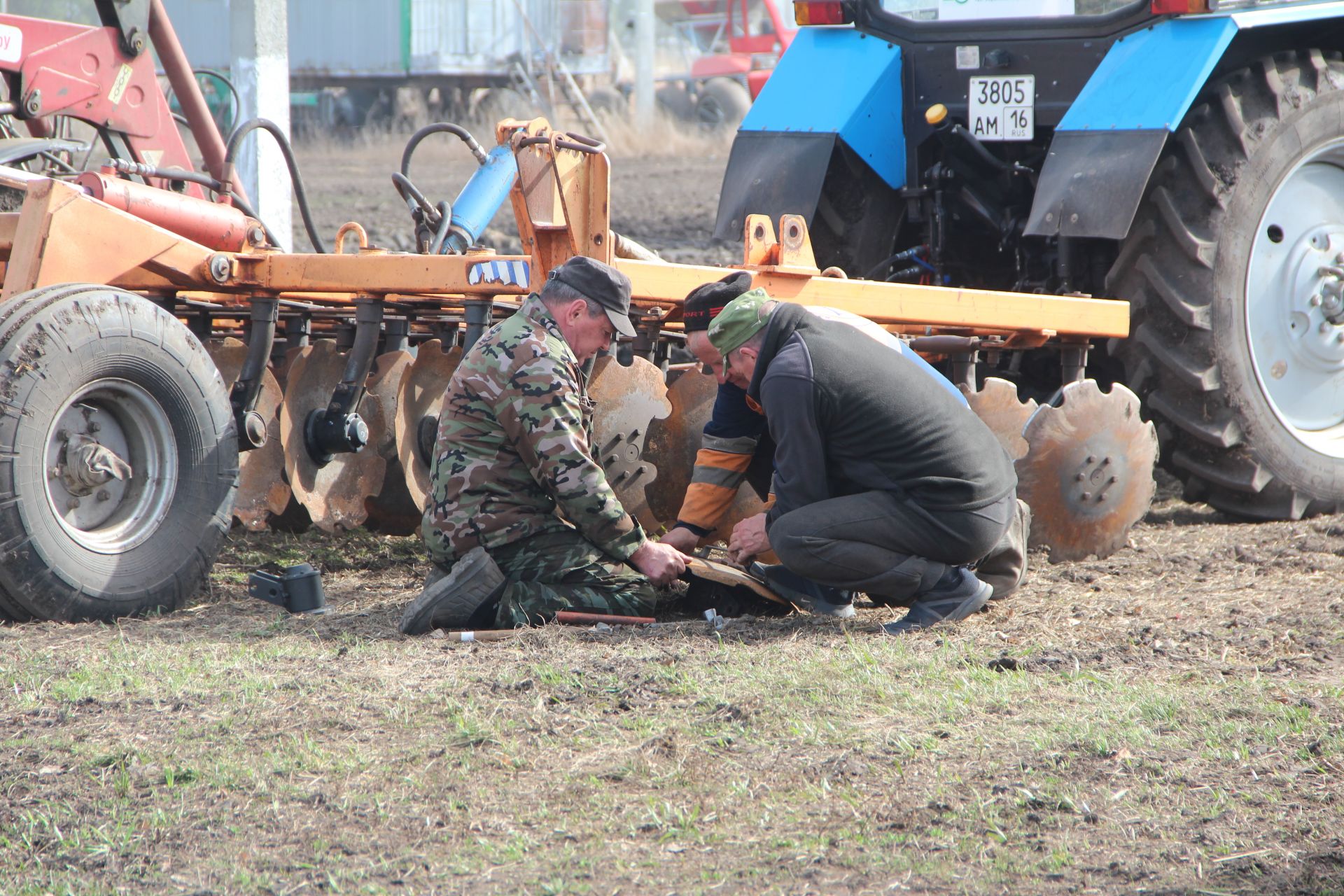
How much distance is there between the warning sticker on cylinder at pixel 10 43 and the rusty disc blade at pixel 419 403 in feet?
6.98

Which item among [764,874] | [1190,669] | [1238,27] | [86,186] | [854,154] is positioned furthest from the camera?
[854,154]

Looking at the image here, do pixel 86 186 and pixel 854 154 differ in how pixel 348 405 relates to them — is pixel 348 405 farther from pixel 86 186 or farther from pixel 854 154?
pixel 854 154

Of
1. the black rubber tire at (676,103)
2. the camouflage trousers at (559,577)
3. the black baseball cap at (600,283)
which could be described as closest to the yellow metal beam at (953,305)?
the black baseball cap at (600,283)

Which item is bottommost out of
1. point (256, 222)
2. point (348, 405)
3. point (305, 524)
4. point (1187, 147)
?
point (305, 524)

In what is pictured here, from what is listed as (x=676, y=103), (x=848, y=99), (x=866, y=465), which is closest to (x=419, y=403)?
(x=866, y=465)

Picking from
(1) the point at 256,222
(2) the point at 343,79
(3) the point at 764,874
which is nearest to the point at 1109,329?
(1) the point at 256,222

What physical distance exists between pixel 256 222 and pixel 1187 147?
3.22 m

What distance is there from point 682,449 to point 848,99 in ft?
5.94

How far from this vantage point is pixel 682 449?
4.77 metres

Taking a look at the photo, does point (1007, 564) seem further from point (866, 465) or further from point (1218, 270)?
point (1218, 270)

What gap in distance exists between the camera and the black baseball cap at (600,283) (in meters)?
4.07

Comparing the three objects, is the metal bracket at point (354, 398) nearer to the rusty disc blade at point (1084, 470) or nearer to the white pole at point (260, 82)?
the rusty disc blade at point (1084, 470)

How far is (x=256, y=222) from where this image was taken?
511cm

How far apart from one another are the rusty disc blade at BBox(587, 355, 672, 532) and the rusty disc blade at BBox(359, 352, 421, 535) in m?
0.70
